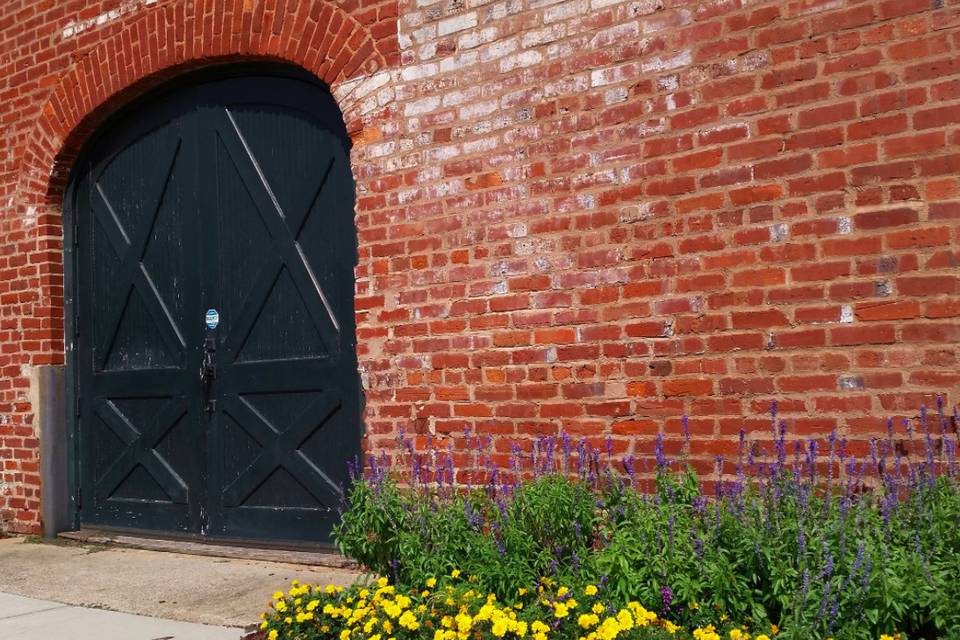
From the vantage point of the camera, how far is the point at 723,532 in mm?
3779

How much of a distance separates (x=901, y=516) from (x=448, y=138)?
2.95 metres

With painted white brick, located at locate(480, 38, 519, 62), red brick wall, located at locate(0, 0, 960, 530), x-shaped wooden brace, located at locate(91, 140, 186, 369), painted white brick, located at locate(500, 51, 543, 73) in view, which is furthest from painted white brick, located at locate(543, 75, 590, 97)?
x-shaped wooden brace, located at locate(91, 140, 186, 369)

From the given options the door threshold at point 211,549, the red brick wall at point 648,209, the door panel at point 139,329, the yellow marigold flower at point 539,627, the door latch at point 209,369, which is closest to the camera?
the yellow marigold flower at point 539,627

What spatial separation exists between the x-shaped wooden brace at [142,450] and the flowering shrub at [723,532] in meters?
2.58

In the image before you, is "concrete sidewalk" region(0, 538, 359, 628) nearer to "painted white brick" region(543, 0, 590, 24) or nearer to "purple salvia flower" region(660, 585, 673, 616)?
"purple salvia flower" region(660, 585, 673, 616)

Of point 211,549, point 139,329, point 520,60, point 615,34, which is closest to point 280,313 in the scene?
point 139,329

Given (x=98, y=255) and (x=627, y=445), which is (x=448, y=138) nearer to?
(x=627, y=445)

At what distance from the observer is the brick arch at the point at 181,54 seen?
560 centimetres

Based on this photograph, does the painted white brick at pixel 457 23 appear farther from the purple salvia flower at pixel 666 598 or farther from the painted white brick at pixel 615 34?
the purple salvia flower at pixel 666 598

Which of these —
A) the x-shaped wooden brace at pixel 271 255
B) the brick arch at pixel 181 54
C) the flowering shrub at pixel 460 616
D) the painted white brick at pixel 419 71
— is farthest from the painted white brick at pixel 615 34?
the flowering shrub at pixel 460 616

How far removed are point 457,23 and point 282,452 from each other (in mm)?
2950

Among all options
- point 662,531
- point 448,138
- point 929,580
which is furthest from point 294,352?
point 929,580

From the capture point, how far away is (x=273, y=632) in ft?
13.0

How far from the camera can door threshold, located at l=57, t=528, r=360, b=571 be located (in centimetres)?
583
